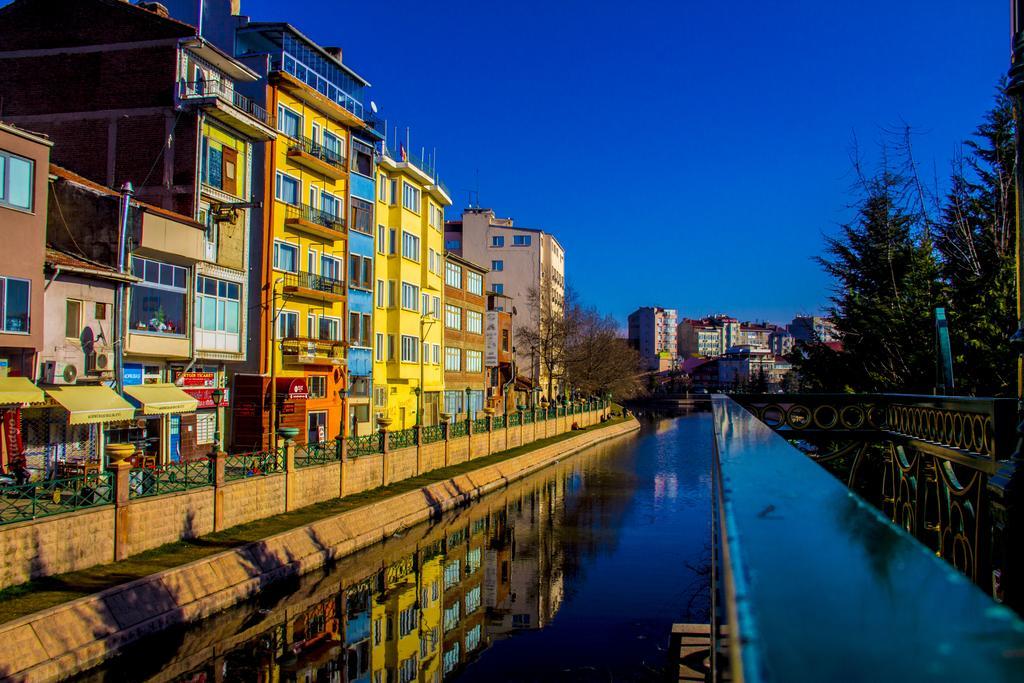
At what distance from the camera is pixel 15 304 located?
1911 centimetres

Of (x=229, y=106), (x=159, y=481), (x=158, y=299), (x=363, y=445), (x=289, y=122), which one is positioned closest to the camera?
(x=159, y=481)

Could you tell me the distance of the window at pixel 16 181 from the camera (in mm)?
18672

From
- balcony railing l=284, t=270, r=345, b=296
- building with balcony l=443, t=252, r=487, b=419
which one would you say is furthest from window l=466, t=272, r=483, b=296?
balcony railing l=284, t=270, r=345, b=296

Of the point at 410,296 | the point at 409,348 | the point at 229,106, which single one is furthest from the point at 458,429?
the point at 229,106

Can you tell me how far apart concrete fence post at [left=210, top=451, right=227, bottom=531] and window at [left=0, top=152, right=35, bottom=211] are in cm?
754

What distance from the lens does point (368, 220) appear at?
127 ft

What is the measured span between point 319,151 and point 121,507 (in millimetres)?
21174

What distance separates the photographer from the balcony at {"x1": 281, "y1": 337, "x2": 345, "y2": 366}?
32.1 m

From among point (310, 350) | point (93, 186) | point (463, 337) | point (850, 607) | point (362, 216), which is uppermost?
point (362, 216)

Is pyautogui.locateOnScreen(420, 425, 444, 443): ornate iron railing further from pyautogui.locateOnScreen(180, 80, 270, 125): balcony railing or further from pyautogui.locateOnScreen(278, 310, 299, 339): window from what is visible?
pyautogui.locateOnScreen(180, 80, 270, 125): balcony railing

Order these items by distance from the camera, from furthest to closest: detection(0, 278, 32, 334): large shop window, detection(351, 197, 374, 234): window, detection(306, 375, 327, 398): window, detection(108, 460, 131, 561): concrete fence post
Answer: detection(351, 197, 374, 234): window, detection(306, 375, 327, 398): window, detection(0, 278, 32, 334): large shop window, detection(108, 460, 131, 561): concrete fence post

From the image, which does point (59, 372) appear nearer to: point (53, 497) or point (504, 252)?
point (53, 497)

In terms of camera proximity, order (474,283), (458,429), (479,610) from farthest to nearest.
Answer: (474,283)
(458,429)
(479,610)

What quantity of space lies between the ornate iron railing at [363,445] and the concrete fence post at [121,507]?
1046cm
